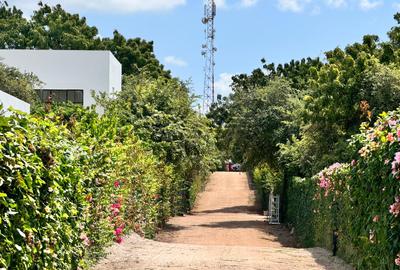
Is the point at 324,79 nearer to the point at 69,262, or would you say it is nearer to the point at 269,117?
the point at 269,117

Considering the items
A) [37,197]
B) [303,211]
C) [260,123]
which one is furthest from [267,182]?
[37,197]

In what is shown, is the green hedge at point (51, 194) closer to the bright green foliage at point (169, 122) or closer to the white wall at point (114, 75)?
the bright green foliage at point (169, 122)

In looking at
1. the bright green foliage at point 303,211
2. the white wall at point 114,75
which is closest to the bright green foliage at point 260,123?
the white wall at point 114,75

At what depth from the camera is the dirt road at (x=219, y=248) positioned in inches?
480

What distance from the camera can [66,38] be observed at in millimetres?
51969

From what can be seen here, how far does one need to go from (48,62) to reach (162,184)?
13670 millimetres

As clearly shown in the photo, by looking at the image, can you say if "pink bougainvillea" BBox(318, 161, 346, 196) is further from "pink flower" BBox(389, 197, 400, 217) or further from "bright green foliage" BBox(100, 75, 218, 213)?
"bright green foliage" BBox(100, 75, 218, 213)

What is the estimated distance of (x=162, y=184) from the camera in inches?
939

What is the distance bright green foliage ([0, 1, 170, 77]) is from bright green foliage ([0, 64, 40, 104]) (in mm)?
18310

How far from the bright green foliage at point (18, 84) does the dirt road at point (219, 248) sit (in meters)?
9.42

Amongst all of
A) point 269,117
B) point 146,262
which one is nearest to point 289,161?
point 269,117

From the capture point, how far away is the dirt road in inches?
480

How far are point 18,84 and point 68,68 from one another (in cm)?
351

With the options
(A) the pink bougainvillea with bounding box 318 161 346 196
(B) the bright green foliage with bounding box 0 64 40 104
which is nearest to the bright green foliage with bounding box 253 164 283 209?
(B) the bright green foliage with bounding box 0 64 40 104
